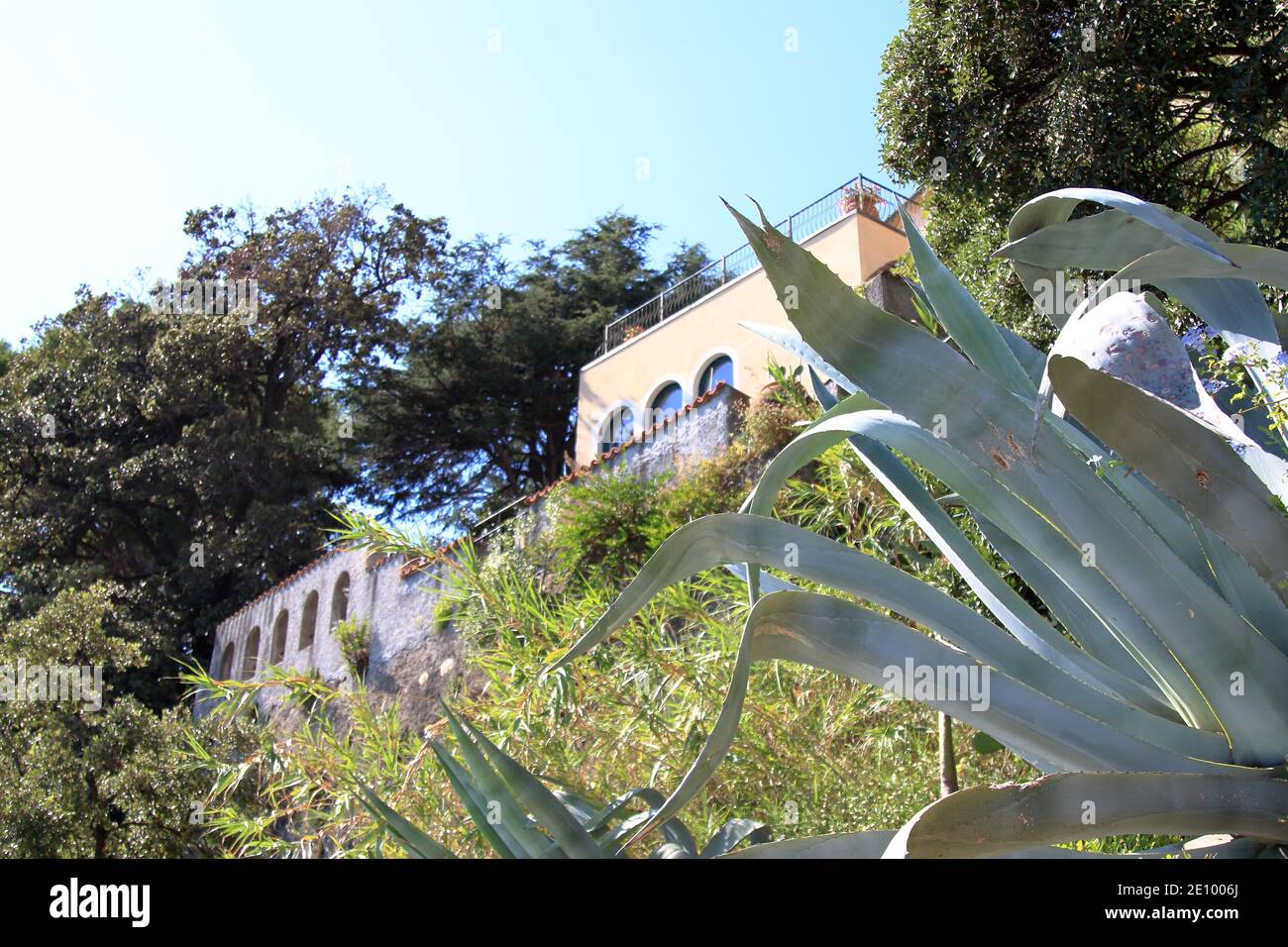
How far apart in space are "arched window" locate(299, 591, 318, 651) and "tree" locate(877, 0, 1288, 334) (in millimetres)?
12147

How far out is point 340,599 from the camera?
56.2 ft

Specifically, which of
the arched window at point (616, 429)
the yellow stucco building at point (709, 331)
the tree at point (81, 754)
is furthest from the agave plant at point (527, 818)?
the arched window at point (616, 429)

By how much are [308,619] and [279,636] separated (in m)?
1.12

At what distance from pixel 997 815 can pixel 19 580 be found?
2496 cm

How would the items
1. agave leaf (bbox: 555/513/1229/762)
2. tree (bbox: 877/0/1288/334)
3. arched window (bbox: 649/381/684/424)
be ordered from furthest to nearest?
1. arched window (bbox: 649/381/684/424)
2. tree (bbox: 877/0/1288/334)
3. agave leaf (bbox: 555/513/1229/762)

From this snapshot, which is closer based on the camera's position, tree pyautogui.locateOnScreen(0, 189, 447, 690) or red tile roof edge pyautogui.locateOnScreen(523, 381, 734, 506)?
red tile roof edge pyautogui.locateOnScreen(523, 381, 734, 506)

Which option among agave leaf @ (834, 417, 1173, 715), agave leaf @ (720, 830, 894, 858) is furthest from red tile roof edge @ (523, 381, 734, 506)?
agave leaf @ (720, 830, 894, 858)

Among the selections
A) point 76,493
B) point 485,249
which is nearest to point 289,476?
point 76,493

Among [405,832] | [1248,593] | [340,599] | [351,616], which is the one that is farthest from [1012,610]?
[340,599]

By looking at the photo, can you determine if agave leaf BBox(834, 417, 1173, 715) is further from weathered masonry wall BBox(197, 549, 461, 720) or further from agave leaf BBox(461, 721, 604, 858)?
weathered masonry wall BBox(197, 549, 461, 720)

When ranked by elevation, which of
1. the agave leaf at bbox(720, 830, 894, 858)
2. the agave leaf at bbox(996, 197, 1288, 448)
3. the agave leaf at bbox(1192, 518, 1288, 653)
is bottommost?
the agave leaf at bbox(720, 830, 894, 858)

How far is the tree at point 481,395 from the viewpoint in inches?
1018

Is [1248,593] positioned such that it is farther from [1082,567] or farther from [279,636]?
[279,636]

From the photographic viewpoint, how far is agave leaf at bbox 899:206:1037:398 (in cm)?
309
